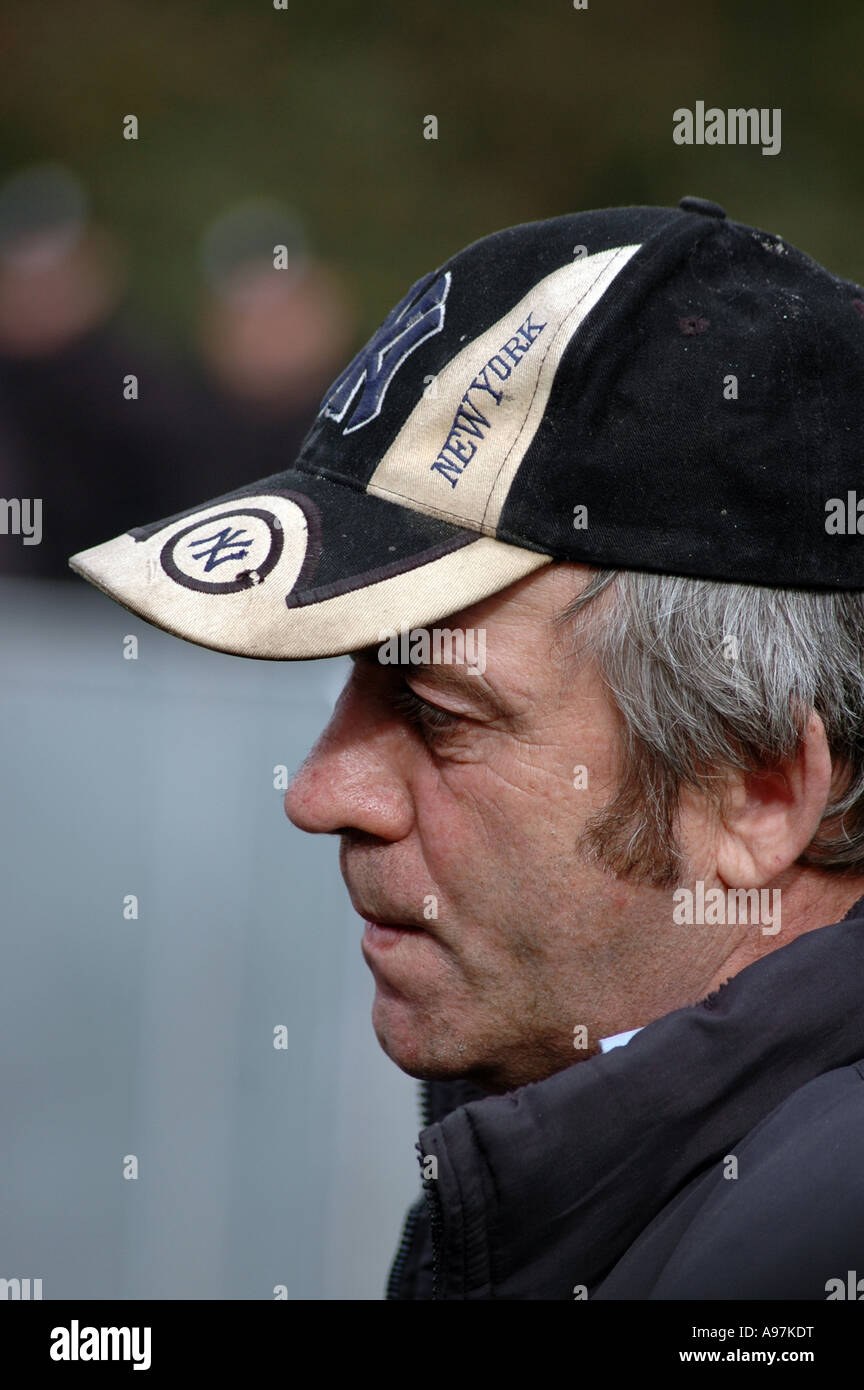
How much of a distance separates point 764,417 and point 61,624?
8.62 feet

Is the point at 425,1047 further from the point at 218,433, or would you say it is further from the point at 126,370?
the point at 126,370

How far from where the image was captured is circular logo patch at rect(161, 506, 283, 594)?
1.45 meters

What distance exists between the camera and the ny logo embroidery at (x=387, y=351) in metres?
1.55

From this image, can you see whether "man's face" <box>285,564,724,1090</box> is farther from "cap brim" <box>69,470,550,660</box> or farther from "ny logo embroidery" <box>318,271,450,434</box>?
"ny logo embroidery" <box>318,271,450,434</box>

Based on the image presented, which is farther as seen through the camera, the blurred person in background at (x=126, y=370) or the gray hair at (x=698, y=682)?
the blurred person in background at (x=126, y=370)

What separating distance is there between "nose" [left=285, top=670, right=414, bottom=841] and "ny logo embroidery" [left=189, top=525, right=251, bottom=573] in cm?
24

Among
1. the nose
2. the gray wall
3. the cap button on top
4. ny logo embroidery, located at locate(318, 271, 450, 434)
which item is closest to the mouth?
the nose

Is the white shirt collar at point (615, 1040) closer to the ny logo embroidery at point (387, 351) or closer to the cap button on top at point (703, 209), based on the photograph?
the ny logo embroidery at point (387, 351)

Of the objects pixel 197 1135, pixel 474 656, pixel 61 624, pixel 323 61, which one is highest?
pixel 323 61

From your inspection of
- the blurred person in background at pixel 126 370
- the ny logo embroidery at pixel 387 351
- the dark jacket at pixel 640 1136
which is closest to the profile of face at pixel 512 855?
the dark jacket at pixel 640 1136

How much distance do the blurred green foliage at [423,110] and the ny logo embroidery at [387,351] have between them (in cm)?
430

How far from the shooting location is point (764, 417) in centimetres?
141

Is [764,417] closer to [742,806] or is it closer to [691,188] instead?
[742,806]
